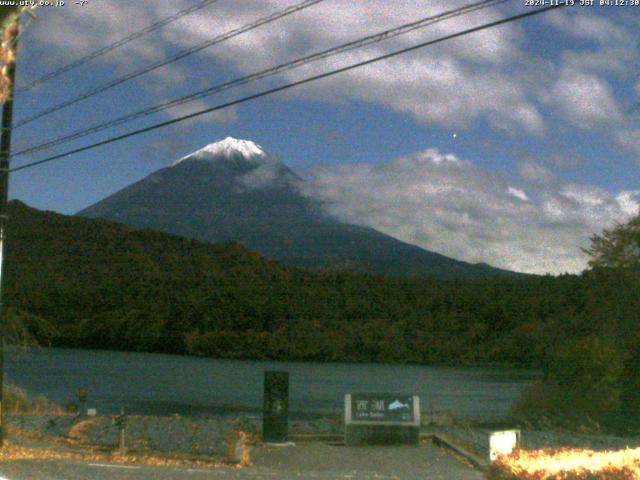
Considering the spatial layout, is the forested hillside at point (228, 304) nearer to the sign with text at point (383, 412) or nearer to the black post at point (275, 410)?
the sign with text at point (383, 412)

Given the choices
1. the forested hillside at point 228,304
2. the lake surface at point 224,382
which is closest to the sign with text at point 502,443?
the lake surface at point 224,382

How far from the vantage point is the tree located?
971 inches

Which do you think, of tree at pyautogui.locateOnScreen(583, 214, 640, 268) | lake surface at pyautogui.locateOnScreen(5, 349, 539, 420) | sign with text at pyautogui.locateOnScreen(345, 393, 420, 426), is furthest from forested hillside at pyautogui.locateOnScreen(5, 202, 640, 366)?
sign with text at pyautogui.locateOnScreen(345, 393, 420, 426)

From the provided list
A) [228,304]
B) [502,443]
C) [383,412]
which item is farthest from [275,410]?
[228,304]

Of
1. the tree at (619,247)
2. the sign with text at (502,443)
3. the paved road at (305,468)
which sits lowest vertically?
the paved road at (305,468)

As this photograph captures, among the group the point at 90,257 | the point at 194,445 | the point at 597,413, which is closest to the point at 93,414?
the point at 194,445

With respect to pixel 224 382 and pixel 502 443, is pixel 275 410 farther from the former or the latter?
pixel 224 382

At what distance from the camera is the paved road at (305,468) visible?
1319 centimetres

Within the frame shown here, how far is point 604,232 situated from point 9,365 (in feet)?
204

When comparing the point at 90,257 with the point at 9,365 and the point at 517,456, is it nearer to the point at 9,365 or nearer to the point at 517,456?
the point at 9,365

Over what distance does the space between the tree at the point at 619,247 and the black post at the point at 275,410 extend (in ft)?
36.2

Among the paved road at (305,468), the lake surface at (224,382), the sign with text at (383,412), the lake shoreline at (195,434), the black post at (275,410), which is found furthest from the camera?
the lake surface at (224,382)

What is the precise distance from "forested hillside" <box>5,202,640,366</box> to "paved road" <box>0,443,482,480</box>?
44575mm

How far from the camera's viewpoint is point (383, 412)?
19812 millimetres
